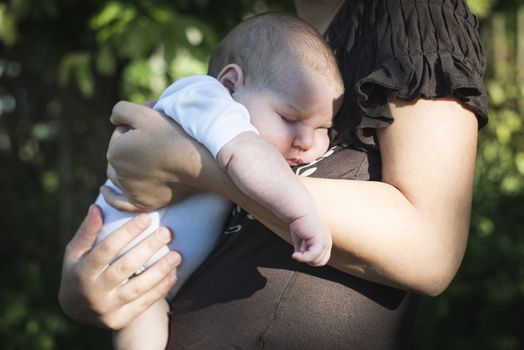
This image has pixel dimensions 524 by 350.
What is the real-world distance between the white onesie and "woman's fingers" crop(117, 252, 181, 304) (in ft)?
0.09

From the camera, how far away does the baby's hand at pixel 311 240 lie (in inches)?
47.5

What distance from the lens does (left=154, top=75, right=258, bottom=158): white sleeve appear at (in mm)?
1340

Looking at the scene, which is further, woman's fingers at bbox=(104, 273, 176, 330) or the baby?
woman's fingers at bbox=(104, 273, 176, 330)

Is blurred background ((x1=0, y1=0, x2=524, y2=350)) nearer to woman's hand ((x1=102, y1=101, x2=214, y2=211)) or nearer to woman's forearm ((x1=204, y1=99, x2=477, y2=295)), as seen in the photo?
woman's hand ((x1=102, y1=101, x2=214, y2=211))

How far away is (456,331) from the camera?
4.24 meters

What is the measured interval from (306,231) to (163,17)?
209 cm

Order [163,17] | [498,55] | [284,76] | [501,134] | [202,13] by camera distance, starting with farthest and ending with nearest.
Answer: [498,55]
[501,134]
[202,13]
[163,17]
[284,76]

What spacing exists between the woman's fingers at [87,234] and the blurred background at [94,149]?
1.32 metres

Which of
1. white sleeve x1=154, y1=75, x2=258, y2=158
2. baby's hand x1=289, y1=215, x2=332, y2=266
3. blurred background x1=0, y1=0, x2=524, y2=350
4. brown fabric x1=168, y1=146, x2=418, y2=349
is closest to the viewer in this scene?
baby's hand x1=289, y1=215, x2=332, y2=266

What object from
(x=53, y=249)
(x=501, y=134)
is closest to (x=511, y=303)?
(x=501, y=134)

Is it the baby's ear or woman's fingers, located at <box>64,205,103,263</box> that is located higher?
the baby's ear

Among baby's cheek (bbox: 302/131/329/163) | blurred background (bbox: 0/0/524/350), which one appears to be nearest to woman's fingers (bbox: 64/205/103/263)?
baby's cheek (bbox: 302/131/329/163)

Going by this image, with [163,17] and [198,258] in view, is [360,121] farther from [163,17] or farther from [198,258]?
[163,17]

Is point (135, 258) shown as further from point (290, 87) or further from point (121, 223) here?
point (290, 87)
